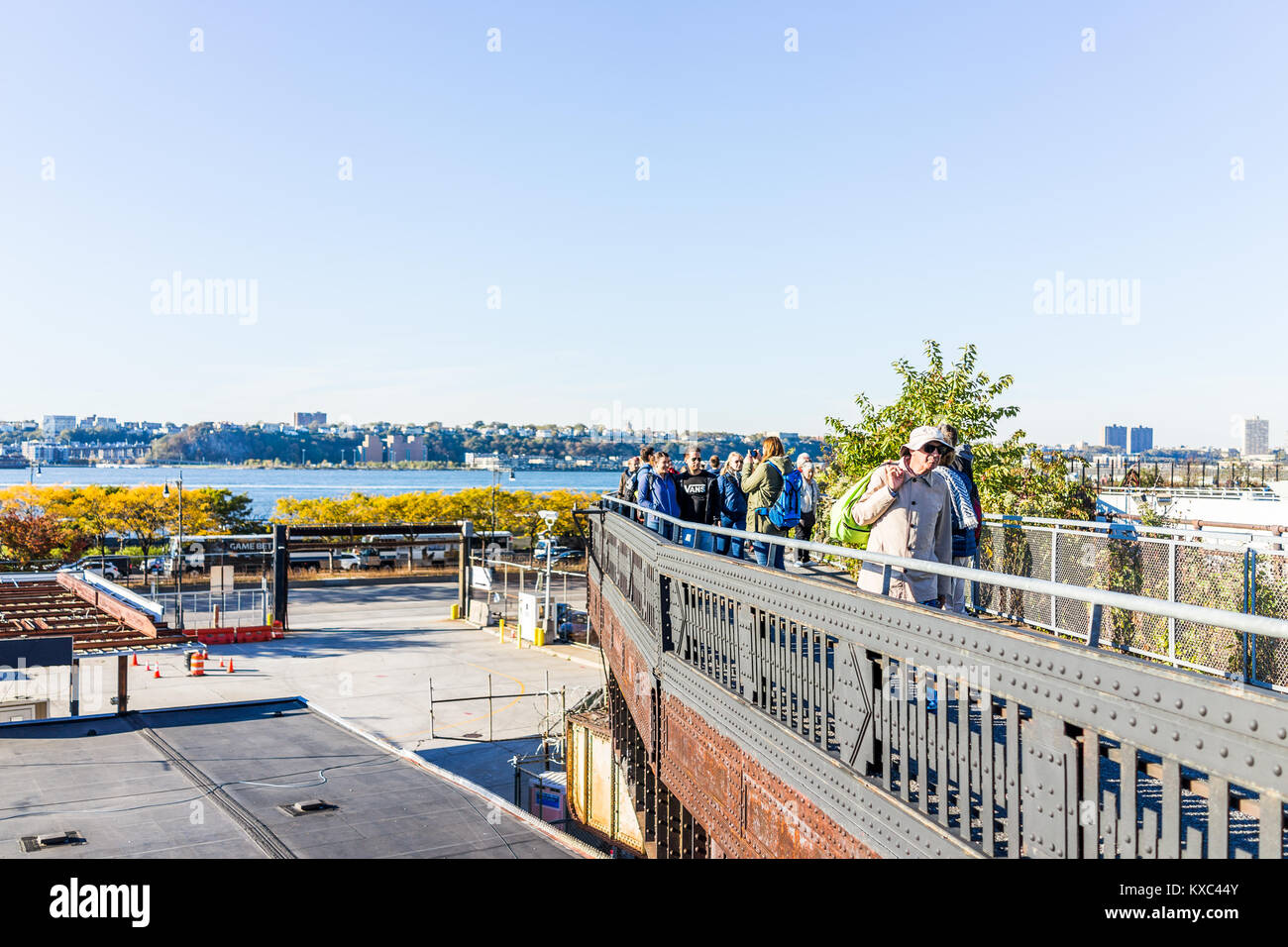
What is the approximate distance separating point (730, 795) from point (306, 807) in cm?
727

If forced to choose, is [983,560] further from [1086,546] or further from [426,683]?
[426,683]

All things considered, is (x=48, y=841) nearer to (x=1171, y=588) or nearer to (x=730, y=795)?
(x=730, y=795)

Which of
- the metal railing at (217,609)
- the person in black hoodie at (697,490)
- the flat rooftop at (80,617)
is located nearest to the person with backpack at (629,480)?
the person in black hoodie at (697,490)

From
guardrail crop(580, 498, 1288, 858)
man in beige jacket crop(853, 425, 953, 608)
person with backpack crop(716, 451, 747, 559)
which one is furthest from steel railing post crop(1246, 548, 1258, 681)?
person with backpack crop(716, 451, 747, 559)

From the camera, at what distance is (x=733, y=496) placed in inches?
464

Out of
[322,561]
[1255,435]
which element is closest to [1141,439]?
[1255,435]

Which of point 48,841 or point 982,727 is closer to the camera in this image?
point 982,727

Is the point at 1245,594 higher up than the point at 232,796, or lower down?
higher up

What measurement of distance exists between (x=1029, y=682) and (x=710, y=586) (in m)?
4.11

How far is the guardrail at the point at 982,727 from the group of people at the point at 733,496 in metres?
2.94

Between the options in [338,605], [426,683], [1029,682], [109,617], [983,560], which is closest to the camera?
[1029,682]

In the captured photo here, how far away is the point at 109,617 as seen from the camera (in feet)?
61.5
